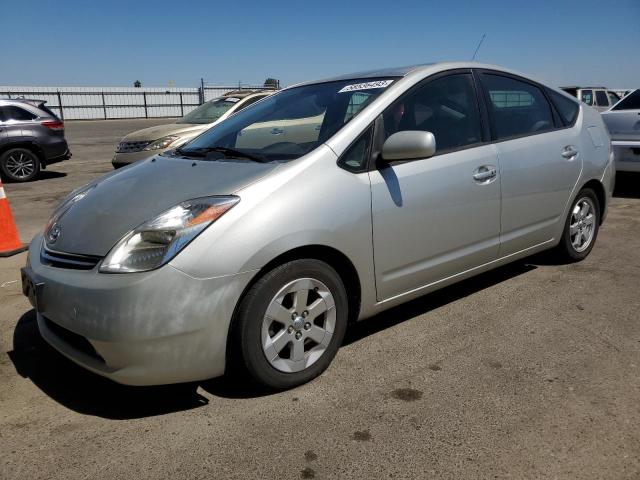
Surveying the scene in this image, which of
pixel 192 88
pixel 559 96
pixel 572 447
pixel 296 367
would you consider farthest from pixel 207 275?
pixel 192 88

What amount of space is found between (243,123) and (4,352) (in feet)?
6.71

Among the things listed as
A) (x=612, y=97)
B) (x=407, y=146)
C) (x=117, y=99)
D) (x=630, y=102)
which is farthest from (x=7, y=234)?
(x=117, y=99)

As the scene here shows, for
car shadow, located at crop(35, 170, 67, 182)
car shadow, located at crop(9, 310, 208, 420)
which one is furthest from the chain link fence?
car shadow, located at crop(9, 310, 208, 420)

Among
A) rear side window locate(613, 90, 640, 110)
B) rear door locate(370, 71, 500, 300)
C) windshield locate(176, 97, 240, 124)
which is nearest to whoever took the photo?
rear door locate(370, 71, 500, 300)

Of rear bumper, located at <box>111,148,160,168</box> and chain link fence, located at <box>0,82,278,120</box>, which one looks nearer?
rear bumper, located at <box>111,148,160,168</box>

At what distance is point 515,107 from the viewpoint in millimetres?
4078

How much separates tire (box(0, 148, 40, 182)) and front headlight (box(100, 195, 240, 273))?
9588mm

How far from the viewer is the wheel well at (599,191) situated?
15.2ft

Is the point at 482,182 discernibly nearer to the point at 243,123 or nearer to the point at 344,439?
the point at 243,123

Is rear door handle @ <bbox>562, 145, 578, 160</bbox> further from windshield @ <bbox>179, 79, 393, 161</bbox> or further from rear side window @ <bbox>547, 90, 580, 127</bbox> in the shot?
windshield @ <bbox>179, 79, 393, 161</bbox>

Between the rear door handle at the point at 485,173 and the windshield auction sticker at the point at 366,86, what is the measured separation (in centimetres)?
78

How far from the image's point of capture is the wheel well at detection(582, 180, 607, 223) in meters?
4.63

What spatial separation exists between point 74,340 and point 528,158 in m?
3.06

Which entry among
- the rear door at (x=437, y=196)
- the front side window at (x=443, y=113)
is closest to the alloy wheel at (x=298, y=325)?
the rear door at (x=437, y=196)
